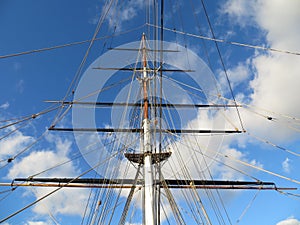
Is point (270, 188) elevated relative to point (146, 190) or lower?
elevated

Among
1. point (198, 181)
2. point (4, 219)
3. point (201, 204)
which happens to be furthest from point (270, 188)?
point (4, 219)

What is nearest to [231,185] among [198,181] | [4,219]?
[198,181]

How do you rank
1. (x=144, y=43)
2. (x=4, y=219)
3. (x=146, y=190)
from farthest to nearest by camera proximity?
1. (x=144, y=43)
2. (x=146, y=190)
3. (x=4, y=219)

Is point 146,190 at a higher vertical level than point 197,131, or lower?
lower

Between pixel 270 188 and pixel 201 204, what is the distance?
27.3 ft

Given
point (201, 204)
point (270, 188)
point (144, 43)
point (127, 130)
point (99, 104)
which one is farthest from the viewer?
point (99, 104)

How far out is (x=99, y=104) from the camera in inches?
597

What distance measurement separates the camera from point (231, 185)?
1451cm

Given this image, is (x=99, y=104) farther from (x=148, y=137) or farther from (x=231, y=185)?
(x=231, y=185)

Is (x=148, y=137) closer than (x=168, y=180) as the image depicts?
Yes

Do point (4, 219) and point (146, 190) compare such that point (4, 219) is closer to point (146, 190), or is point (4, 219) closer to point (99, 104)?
point (146, 190)

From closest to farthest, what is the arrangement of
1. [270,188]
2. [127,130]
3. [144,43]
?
[127,130]
[144,43]
[270,188]

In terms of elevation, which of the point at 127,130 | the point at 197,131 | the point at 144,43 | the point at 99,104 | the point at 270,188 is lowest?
the point at 270,188

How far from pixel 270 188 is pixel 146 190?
995cm
